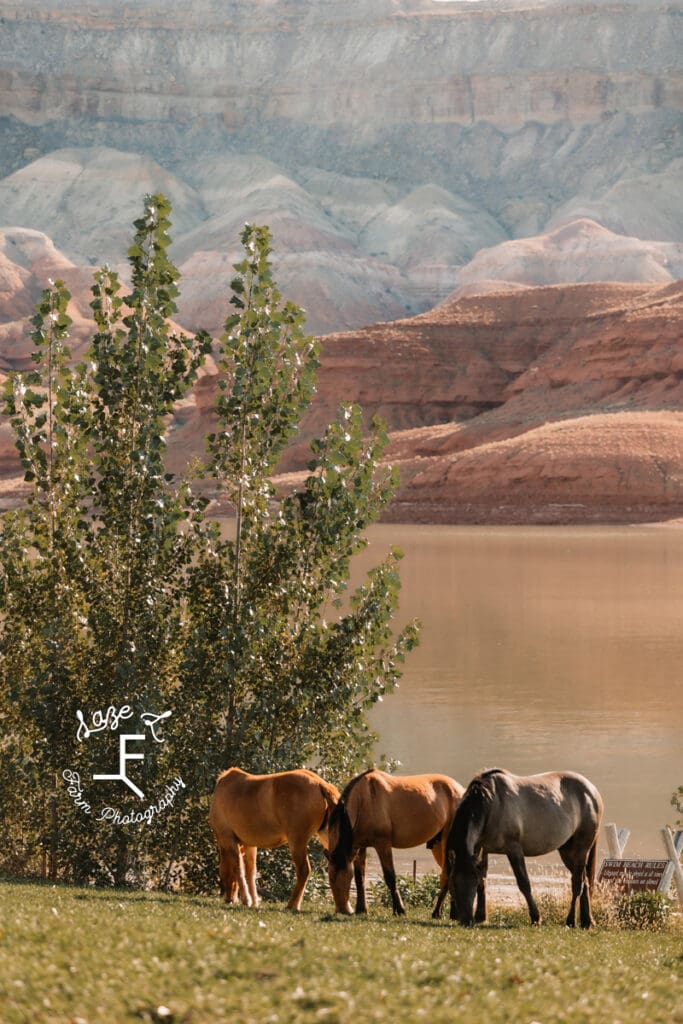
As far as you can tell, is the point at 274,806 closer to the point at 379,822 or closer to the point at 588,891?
the point at 379,822

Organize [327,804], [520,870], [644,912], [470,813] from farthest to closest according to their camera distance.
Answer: [644,912], [327,804], [520,870], [470,813]

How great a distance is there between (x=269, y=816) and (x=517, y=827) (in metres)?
2.09

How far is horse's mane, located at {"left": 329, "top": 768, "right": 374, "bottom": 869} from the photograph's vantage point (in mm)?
12438

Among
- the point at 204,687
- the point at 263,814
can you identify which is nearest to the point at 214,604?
the point at 204,687

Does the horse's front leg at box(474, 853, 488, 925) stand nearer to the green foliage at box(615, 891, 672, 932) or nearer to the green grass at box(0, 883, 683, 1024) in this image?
the green grass at box(0, 883, 683, 1024)

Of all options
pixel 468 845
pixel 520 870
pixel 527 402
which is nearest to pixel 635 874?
pixel 520 870

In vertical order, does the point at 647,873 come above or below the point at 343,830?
below

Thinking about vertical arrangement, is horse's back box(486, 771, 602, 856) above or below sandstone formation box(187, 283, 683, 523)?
below

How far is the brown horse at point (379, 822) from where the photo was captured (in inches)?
492

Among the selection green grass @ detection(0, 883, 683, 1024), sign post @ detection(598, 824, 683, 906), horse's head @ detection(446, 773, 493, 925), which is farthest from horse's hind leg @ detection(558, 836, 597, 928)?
sign post @ detection(598, 824, 683, 906)

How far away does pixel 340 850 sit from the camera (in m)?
12.5

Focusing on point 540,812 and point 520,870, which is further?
point 540,812

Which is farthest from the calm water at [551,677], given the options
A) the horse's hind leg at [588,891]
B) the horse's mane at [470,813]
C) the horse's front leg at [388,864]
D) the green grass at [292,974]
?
the green grass at [292,974]

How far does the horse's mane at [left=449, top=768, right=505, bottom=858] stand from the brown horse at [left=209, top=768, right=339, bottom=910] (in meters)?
1.11
